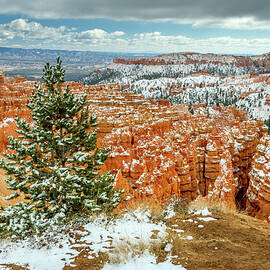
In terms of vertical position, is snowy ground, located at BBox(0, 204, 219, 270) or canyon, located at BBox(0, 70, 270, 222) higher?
snowy ground, located at BBox(0, 204, 219, 270)

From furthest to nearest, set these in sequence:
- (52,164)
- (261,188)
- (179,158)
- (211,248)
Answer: (179,158), (261,188), (52,164), (211,248)

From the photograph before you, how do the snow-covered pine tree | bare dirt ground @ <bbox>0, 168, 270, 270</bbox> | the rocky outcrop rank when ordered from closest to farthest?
bare dirt ground @ <bbox>0, 168, 270, 270</bbox>, the snow-covered pine tree, the rocky outcrop

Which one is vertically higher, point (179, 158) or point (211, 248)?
point (211, 248)

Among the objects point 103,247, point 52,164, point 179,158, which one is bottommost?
point 179,158

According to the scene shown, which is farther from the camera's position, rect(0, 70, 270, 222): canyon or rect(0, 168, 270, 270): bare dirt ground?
rect(0, 70, 270, 222): canyon

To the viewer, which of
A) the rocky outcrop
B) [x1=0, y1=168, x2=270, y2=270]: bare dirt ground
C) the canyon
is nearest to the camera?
[x1=0, y1=168, x2=270, y2=270]: bare dirt ground

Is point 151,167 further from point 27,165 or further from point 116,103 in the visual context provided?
point 116,103

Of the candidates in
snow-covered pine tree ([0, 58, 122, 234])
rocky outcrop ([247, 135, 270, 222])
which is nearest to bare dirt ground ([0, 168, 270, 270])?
snow-covered pine tree ([0, 58, 122, 234])

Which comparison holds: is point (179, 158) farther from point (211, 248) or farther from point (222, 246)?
point (211, 248)

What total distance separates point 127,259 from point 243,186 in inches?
1095

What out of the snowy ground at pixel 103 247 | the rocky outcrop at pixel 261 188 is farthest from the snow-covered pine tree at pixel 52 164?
the rocky outcrop at pixel 261 188

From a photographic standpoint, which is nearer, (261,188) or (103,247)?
(103,247)

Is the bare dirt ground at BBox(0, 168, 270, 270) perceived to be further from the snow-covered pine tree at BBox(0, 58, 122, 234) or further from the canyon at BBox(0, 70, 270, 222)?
the canyon at BBox(0, 70, 270, 222)

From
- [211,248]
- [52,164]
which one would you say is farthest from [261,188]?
[52,164]
